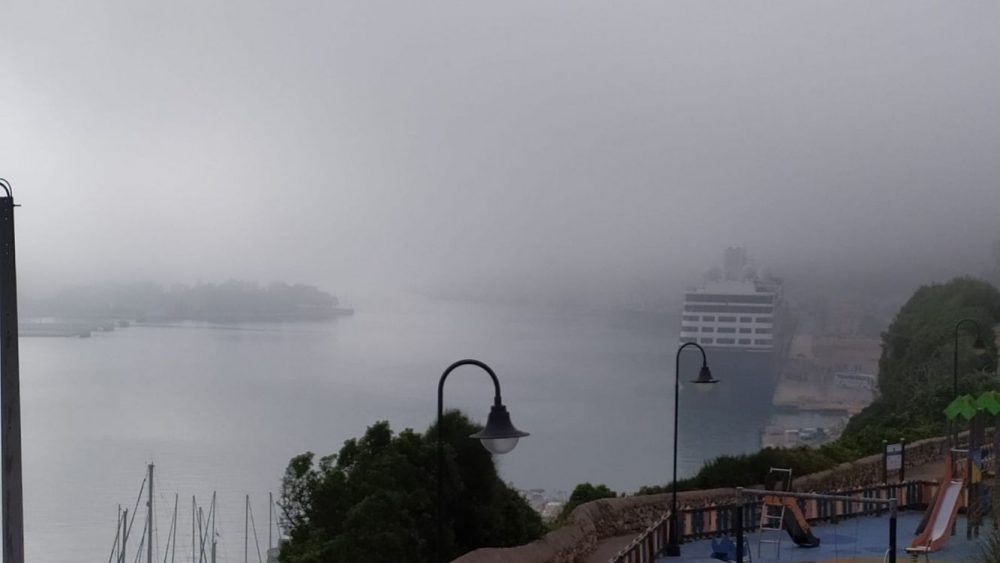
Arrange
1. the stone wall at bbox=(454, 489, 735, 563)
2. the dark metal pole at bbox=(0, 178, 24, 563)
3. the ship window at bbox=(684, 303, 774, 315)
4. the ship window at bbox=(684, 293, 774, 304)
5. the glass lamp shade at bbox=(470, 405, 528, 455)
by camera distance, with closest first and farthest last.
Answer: the dark metal pole at bbox=(0, 178, 24, 563) → the glass lamp shade at bbox=(470, 405, 528, 455) → the stone wall at bbox=(454, 489, 735, 563) → the ship window at bbox=(684, 303, 774, 315) → the ship window at bbox=(684, 293, 774, 304)

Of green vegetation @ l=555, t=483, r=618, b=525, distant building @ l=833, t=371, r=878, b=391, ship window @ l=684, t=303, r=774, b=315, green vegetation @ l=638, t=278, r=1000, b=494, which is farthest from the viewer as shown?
ship window @ l=684, t=303, r=774, b=315

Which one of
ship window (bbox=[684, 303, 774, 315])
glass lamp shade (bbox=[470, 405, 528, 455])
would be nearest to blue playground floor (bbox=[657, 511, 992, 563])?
glass lamp shade (bbox=[470, 405, 528, 455])

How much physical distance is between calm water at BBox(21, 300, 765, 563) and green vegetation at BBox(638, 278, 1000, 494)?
1520cm

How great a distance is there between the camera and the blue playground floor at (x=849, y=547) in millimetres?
12719

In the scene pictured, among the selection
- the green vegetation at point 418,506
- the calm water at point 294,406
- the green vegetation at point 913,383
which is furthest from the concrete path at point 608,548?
the calm water at point 294,406

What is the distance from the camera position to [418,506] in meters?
14.7

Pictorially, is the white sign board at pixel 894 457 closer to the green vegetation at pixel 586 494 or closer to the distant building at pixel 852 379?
the green vegetation at pixel 586 494

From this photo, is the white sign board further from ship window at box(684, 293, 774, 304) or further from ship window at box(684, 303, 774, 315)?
ship window at box(684, 293, 774, 304)

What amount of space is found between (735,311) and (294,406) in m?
40.9

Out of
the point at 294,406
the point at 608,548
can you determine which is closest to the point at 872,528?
the point at 608,548

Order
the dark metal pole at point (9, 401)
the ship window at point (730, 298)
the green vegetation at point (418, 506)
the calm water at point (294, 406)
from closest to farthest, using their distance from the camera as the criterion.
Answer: the dark metal pole at point (9, 401)
the green vegetation at point (418, 506)
the calm water at point (294, 406)
the ship window at point (730, 298)

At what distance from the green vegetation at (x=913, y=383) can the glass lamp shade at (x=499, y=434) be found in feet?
36.6

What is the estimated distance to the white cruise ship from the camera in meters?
89.4

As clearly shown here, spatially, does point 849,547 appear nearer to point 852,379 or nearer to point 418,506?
point 418,506
